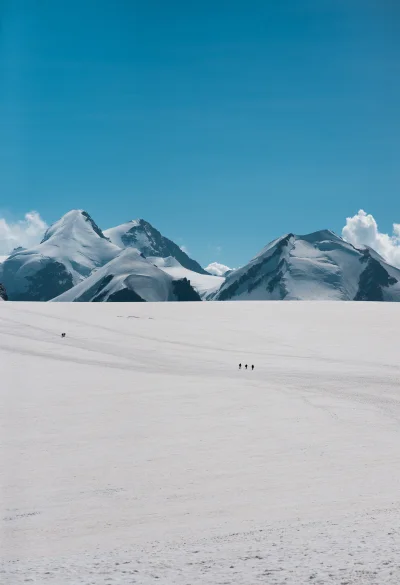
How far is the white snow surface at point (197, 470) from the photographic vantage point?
847 cm

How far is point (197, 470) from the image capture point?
42.7 feet

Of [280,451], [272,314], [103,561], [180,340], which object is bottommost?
[103,561]

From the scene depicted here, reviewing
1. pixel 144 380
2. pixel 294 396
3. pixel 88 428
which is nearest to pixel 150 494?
pixel 88 428

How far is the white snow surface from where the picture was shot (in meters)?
8.47

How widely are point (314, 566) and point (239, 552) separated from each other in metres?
1.28

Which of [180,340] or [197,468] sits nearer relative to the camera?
[197,468]

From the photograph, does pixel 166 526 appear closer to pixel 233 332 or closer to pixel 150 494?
pixel 150 494

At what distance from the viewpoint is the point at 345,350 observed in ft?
Result: 116

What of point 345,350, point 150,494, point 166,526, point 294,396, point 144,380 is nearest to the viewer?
point 166,526

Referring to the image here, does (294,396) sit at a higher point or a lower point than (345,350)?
lower

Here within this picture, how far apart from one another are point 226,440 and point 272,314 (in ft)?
141

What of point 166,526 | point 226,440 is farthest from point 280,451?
point 166,526

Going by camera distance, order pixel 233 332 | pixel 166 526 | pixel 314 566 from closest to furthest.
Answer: pixel 314 566 < pixel 166 526 < pixel 233 332

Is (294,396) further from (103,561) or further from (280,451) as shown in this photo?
(103,561)
